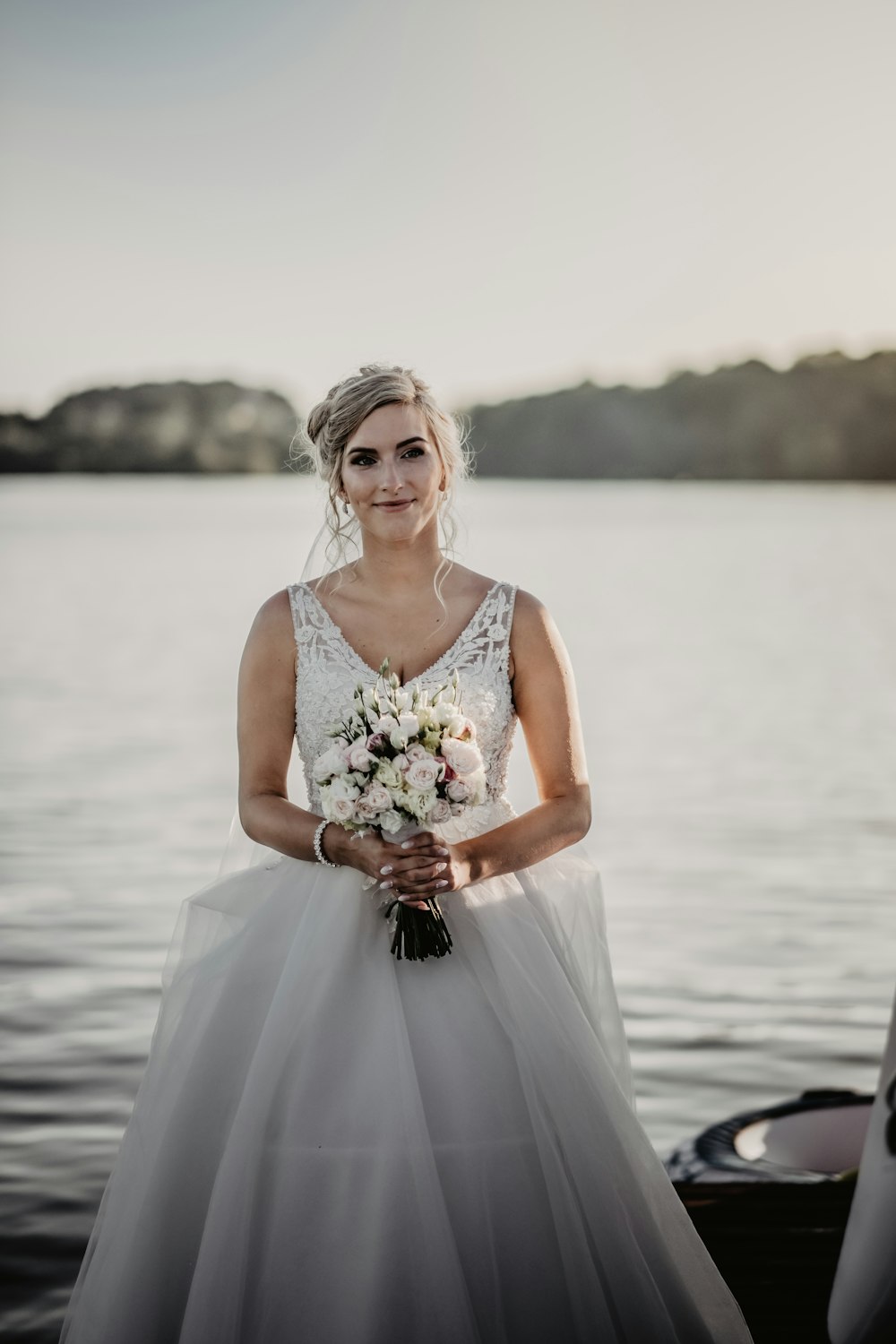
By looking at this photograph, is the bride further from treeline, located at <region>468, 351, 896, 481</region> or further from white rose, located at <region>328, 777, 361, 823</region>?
treeline, located at <region>468, 351, 896, 481</region>

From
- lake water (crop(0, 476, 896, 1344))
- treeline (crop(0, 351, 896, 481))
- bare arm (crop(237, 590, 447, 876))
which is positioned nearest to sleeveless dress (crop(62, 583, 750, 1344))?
bare arm (crop(237, 590, 447, 876))

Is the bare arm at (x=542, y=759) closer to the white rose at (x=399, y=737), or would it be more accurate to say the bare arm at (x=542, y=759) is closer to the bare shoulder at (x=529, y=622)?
the bare shoulder at (x=529, y=622)

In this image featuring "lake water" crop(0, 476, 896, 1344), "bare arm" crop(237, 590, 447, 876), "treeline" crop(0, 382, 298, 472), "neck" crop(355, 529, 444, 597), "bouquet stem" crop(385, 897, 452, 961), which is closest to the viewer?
"bouquet stem" crop(385, 897, 452, 961)

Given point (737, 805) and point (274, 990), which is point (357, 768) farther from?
point (737, 805)

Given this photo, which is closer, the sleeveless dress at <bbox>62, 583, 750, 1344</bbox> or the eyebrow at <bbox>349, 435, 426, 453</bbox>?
the sleeveless dress at <bbox>62, 583, 750, 1344</bbox>

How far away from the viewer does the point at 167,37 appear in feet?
66.4

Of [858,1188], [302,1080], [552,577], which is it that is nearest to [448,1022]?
A: [302,1080]

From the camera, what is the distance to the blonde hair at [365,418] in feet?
9.30

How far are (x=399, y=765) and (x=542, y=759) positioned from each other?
19.7 inches

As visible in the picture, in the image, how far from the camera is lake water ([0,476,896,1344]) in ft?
16.9

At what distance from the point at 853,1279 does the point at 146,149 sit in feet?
115

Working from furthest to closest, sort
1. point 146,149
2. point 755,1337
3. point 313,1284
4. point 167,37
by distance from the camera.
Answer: point 146,149 < point 167,37 < point 755,1337 < point 313,1284

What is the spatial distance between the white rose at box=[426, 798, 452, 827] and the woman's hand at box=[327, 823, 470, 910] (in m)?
0.03

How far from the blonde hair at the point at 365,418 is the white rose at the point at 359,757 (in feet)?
1.94
